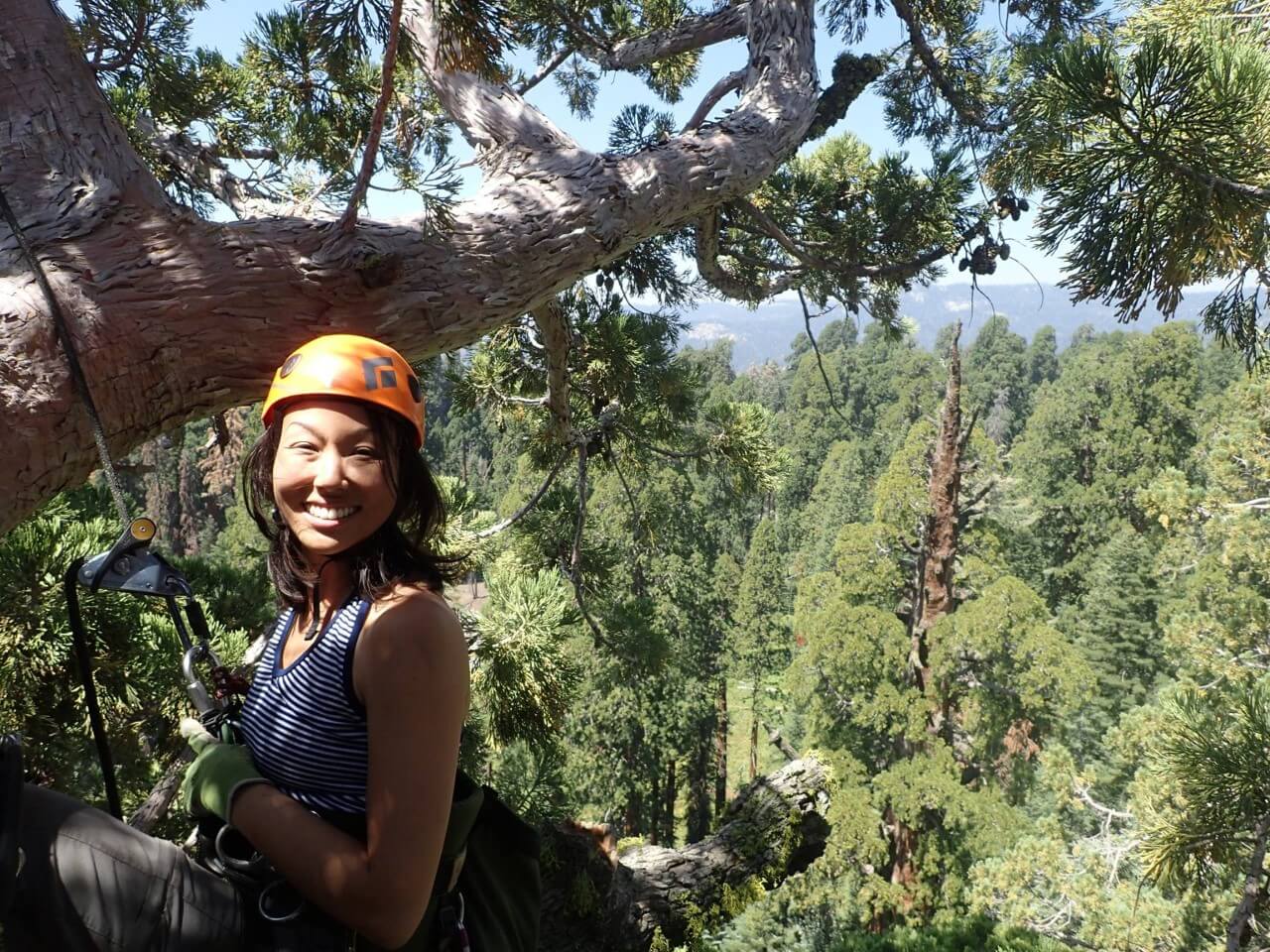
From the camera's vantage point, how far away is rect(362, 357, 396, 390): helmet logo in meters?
1.23

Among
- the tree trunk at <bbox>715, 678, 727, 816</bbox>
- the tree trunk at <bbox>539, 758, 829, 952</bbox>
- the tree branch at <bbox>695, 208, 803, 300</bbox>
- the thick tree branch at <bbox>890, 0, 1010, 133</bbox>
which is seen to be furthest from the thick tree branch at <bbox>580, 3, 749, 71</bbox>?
the tree trunk at <bbox>715, 678, 727, 816</bbox>

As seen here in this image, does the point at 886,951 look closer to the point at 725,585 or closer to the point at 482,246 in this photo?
the point at 482,246

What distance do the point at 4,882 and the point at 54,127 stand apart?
117cm

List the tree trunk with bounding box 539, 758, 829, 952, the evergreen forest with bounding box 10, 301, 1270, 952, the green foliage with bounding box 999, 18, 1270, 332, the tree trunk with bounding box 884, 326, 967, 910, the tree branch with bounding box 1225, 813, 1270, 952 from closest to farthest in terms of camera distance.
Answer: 1. the green foliage with bounding box 999, 18, 1270, 332
2. the tree trunk with bounding box 539, 758, 829, 952
3. the evergreen forest with bounding box 10, 301, 1270, 952
4. the tree branch with bounding box 1225, 813, 1270, 952
5. the tree trunk with bounding box 884, 326, 967, 910

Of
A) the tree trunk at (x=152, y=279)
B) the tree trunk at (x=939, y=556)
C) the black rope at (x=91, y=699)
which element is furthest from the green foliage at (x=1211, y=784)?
the tree trunk at (x=939, y=556)

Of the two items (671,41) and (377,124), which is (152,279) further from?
(671,41)

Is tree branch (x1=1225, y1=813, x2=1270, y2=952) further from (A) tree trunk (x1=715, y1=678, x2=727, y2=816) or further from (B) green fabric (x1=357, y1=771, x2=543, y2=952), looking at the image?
(A) tree trunk (x1=715, y1=678, x2=727, y2=816)

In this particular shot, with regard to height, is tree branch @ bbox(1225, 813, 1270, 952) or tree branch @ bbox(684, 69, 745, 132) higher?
tree branch @ bbox(684, 69, 745, 132)

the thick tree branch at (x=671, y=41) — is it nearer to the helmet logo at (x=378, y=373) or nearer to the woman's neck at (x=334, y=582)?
the helmet logo at (x=378, y=373)

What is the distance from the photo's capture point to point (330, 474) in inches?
47.6

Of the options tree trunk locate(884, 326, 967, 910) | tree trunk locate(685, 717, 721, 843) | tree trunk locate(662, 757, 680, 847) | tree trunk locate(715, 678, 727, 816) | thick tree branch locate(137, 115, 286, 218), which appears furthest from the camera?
tree trunk locate(715, 678, 727, 816)

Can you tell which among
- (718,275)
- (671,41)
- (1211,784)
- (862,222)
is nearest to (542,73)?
(671,41)

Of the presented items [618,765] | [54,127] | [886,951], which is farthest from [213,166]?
[618,765]

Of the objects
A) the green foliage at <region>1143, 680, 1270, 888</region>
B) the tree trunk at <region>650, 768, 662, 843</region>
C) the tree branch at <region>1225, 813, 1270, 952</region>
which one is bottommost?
the tree trunk at <region>650, 768, 662, 843</region>
